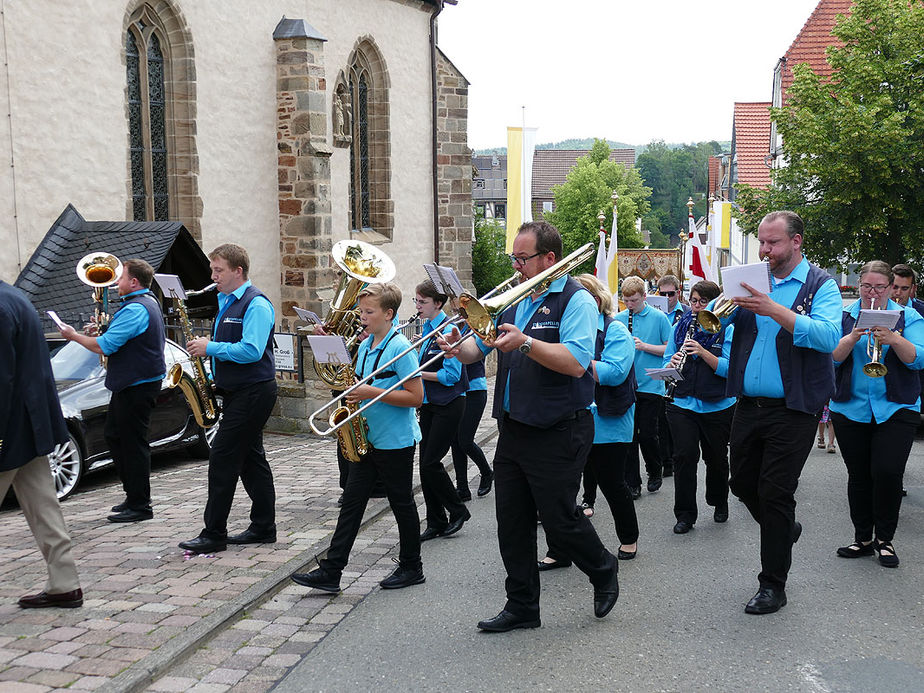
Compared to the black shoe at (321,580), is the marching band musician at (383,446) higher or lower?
higher

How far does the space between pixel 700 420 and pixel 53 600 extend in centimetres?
470

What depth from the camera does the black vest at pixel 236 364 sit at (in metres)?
6.80

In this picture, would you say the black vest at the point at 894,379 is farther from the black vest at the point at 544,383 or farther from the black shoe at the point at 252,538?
the black shoe at the point at 252,538

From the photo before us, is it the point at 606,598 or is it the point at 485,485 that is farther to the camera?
the point at 485,485

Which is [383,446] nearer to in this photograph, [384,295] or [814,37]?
[384,295]

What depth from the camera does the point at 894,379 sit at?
6746 mm

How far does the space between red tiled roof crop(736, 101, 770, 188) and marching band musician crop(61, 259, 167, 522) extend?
33.0 meters

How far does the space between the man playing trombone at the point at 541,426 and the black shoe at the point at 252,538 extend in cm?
233

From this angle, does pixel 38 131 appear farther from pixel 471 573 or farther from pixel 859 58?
pixel 859 58

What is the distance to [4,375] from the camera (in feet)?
17.5

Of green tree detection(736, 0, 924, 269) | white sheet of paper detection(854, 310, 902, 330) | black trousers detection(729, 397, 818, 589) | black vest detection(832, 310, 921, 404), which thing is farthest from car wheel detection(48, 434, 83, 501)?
green tree detection(736, 0, 924, 269)

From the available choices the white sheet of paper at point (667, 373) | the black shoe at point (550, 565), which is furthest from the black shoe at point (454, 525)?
the white sheet of paper at point (667, 373)

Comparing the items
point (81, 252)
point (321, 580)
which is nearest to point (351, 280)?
point (321, 580)

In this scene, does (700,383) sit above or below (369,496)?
above
